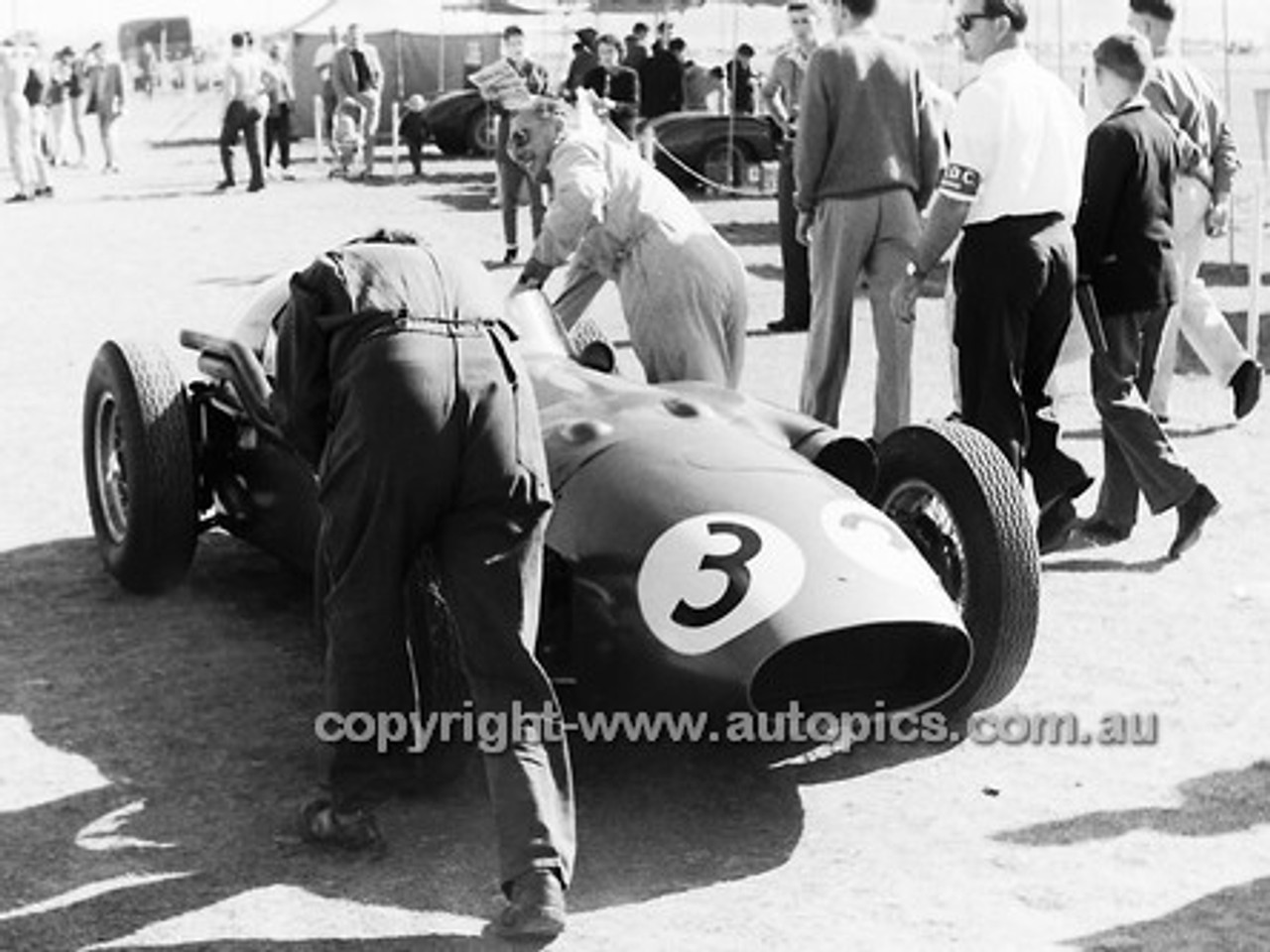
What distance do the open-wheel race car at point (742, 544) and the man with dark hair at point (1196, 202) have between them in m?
3.87

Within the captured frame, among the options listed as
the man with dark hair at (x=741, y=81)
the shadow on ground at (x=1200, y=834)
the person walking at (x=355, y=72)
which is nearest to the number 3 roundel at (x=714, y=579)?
the shadow on ground at (x=1200, y=834)

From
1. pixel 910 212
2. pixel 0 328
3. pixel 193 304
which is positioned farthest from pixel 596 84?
pixel 910 212

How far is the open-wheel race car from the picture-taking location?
4.85 meters

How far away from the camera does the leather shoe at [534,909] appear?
4246 millimetres

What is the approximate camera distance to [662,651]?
15.9 feet

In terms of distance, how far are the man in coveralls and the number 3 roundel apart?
0.40 meters

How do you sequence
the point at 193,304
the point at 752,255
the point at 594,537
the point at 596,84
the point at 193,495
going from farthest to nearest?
1. the point at 596,84
2. the point at 752,255
3. the point at 193,304
4. the point at 193,495
5. the point at 594,537

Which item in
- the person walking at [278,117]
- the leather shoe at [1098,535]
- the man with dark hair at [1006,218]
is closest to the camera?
the man with dark hair at [1006,218]

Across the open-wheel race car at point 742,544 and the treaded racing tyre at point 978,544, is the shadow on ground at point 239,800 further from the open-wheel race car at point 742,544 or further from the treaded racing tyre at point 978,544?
the treaded racing tyre at point 978,544

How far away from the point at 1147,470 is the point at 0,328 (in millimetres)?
7917

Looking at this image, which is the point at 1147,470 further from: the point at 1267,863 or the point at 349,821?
the point at 349,821

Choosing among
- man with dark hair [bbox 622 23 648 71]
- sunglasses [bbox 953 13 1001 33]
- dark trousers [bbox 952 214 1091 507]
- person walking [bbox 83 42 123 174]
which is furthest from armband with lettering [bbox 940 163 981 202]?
person walking [bbox 83 42 123 174]

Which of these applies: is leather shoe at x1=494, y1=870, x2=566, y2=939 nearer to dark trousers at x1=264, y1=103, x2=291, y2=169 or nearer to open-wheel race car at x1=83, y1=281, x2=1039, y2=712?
open-wheel race car at x1=83, y1=281, x2=1039, y2=712

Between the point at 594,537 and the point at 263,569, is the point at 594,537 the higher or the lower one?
the higher one
